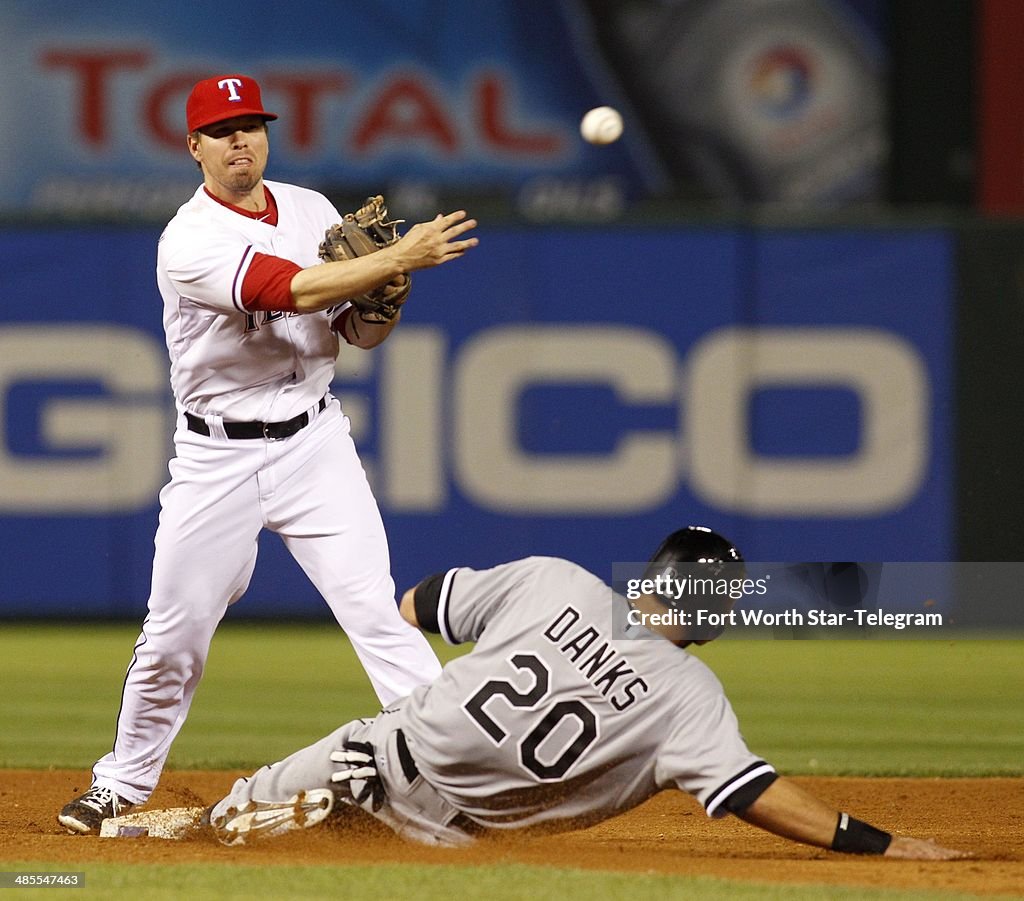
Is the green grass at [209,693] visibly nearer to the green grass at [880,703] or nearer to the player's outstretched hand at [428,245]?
the green grass at [880,703]

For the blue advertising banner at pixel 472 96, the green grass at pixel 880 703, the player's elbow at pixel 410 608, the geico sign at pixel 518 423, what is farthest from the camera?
the blue advertising banner at pixel 472 96

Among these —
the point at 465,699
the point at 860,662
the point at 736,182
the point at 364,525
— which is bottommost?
the point at 860,662

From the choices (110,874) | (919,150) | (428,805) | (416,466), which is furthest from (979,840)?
(919,150)

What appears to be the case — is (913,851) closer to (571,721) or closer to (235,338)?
(571,721)

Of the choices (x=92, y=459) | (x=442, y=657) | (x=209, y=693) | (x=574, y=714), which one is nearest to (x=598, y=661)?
(x=574, y=714)

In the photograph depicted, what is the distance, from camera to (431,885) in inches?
153

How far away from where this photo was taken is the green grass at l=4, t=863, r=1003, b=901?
381cm

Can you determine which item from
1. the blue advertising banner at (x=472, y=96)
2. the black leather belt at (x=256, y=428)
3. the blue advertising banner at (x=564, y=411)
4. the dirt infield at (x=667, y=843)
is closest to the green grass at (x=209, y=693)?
the blue advertising banner at (x=564, y=411)

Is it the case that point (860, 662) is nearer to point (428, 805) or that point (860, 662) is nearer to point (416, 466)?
point (416, 466)

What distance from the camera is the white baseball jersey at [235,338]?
189 inches

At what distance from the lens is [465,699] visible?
4094 millimetres

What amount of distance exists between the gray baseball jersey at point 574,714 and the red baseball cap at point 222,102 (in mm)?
1483

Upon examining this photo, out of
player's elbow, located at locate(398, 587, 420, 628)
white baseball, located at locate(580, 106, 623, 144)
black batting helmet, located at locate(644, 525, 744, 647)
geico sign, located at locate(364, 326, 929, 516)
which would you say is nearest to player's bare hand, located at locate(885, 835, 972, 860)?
black batting helmet, located at locate(644, 525, 744, 647)

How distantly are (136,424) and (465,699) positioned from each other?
5767 millimetres
